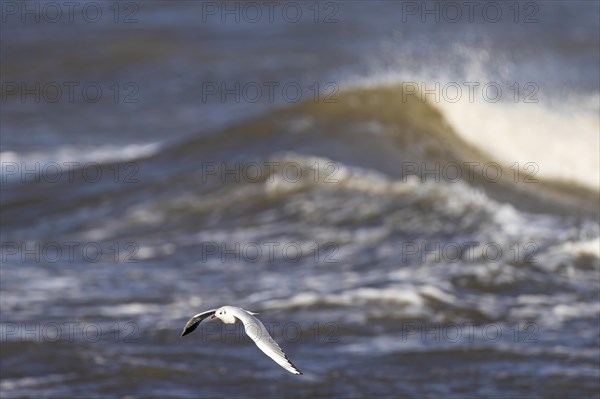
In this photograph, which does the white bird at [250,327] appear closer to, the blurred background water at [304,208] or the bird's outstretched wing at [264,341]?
the bird's outstretched wing at [264,341]

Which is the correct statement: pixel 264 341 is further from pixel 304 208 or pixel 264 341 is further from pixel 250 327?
pixel 304 208

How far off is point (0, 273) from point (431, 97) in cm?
586

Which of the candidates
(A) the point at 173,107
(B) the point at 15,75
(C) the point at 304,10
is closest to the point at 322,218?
(A) the point at 173,107

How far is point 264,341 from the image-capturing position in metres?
3.52

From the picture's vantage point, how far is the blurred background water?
6973 millimetres

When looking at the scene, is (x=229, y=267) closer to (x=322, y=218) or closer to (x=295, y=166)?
(x=322, y=218)

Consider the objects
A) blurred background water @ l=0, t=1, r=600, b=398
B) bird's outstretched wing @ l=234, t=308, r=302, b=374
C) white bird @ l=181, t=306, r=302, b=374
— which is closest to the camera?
bird's outstretched wing @ l=234, t=308, r=302, b=374

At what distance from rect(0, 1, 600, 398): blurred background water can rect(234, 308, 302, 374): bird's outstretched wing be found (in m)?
2.95

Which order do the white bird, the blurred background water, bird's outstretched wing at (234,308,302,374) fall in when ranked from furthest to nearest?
the blurred background water → the white bird → bird's outstretched wing at (234,308,302,374)

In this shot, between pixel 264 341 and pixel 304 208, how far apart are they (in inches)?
257

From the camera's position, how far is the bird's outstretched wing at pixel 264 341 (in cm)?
336

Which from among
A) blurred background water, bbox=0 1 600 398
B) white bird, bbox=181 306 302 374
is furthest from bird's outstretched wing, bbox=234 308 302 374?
Answer: blurred background water, bbox=0 1 600 398

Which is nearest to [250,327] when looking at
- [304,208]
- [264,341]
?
[264,341]

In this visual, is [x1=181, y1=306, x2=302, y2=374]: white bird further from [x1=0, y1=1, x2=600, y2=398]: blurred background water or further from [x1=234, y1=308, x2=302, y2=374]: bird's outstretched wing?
[x1=0, y1=1, x2=600, y2=398]: blurred background water
